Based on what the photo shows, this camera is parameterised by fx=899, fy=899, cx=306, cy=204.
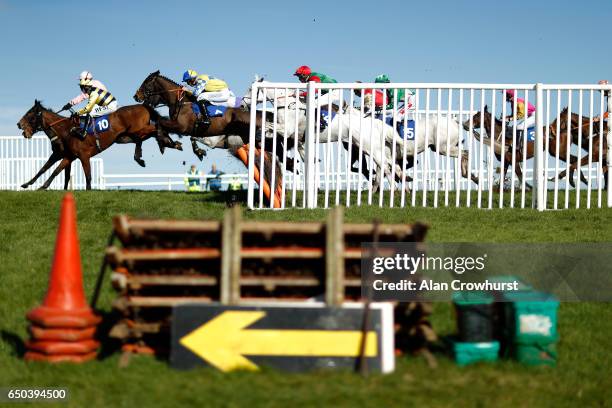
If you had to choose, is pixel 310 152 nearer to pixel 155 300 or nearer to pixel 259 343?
pixel 155 300

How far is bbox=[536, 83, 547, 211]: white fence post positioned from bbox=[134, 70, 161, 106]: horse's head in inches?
332

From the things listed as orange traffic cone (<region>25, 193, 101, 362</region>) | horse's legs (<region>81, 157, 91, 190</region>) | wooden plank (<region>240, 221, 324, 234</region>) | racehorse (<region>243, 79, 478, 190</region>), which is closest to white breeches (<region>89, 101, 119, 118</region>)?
horse's legs (<region>81, 157, 91, 190</region>)

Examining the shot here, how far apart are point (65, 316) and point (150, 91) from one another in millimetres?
13640

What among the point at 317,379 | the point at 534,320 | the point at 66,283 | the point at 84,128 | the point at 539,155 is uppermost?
the point at 84,128

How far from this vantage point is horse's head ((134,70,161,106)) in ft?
63.4

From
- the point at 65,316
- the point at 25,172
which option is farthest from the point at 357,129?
the point at 25,172

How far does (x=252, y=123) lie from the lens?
1424 cm

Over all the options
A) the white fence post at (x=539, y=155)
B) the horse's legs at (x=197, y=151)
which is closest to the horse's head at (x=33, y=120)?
the horse's legs at (x=197, y=151)

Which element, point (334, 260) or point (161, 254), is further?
point (161, 254)

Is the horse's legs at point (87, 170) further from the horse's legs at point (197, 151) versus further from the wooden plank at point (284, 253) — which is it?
the wooden plank at point (284, 253)

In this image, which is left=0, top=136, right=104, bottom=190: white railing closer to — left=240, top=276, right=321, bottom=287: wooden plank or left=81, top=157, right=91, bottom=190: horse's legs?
left=81, top=157, right=91, bottom=190: horse's legs

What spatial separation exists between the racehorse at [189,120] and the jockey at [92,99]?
801mm

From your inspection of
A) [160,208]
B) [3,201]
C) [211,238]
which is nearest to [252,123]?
[160,208]

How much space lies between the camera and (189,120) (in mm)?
18109
